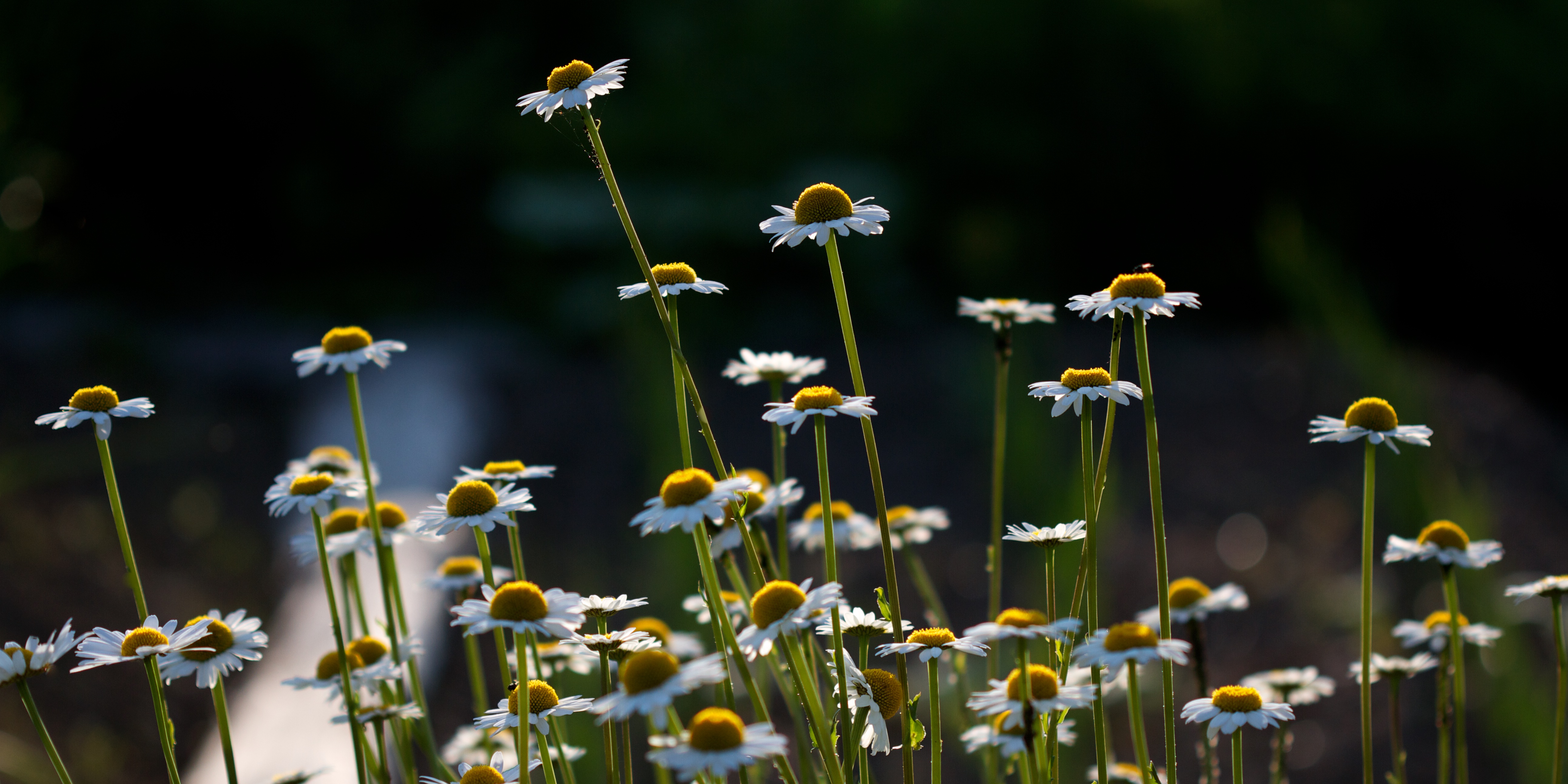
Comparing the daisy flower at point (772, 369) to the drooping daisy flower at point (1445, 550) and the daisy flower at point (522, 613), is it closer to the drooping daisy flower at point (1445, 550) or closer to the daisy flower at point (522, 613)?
the daisy flower at point (522, 613)

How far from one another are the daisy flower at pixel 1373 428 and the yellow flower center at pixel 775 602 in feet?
1.37

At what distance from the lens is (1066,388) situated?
2.34 feet

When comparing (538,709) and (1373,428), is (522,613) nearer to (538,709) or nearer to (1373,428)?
(538,709)

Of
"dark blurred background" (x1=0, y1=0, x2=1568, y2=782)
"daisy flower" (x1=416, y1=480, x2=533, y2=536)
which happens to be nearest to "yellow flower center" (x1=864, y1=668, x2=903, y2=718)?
"daisy flower" (x1=416, y1=480, x2=533, y2=536)

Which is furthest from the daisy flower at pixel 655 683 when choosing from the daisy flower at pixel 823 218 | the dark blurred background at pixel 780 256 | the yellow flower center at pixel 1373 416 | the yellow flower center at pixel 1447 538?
the dark blurred background at pixel 780 256

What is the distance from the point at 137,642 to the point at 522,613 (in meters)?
0.29

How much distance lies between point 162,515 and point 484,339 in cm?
202

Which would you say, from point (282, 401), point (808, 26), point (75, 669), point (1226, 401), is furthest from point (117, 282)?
point (75, 669)

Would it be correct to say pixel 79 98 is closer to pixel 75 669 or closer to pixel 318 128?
pixel 318 128

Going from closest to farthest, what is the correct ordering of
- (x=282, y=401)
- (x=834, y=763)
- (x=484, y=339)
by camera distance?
(x=834, y=763), (x=282, y=401), (x=484, y=339)

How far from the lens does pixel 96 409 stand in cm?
78

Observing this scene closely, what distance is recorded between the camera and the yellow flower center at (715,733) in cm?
48

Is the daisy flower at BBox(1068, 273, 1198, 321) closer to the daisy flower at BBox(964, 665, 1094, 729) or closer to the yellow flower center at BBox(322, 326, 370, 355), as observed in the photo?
the daisy flower at BBox(964, 665, 1094, 729)

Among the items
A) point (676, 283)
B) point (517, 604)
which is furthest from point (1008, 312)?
point (517, 604)
